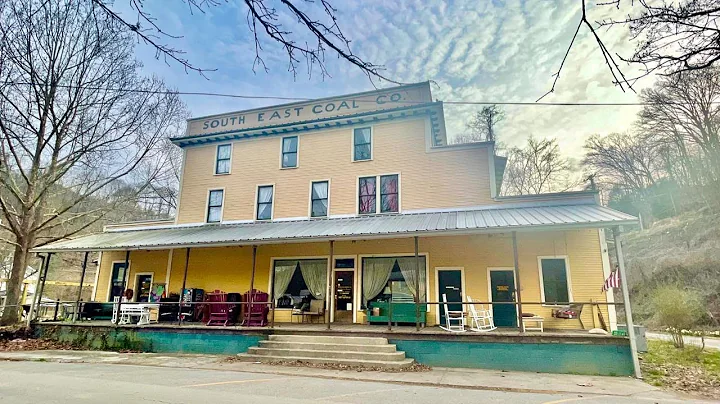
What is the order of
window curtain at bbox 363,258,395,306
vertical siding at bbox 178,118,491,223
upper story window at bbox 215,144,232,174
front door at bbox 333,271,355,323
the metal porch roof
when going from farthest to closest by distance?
upper story window at bbox 215,144,232,174 < vertical siding at bbox 178,118,491,223 < front door at bbox 333,271,355,323 < window curtain at bbox 363,258,395,306 < the metal porch roof

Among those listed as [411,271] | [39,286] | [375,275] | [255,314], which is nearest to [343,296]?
[375,275]

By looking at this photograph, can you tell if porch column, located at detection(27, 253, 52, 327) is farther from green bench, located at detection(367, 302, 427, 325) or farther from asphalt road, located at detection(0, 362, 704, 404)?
green bench, located at detection(367, 302, 427, 325)

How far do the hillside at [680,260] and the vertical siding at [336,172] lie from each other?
42.9ft

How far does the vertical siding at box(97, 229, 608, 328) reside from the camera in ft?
38.6

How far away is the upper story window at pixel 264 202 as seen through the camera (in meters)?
15.9

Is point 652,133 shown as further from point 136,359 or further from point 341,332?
Answer: point 136,359

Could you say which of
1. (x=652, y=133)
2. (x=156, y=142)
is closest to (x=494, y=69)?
(x=156, y=142)

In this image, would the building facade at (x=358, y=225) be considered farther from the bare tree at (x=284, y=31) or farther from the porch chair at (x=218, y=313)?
the bare tree at (x=284, y=31)

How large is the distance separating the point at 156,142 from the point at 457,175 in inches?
533

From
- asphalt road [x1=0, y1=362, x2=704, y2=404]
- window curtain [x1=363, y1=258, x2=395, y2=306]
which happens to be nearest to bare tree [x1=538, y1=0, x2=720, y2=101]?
asphalt road [x1=0, y1=362, x2=704, y2=404]

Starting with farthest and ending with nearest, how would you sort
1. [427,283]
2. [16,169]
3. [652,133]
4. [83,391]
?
1. [652,133]
2. [16,169]
3. [427,283]
4. [83,391]

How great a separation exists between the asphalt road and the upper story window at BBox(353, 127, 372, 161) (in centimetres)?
904

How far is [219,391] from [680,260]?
26903 mm

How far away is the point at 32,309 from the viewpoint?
14109 millimetres
